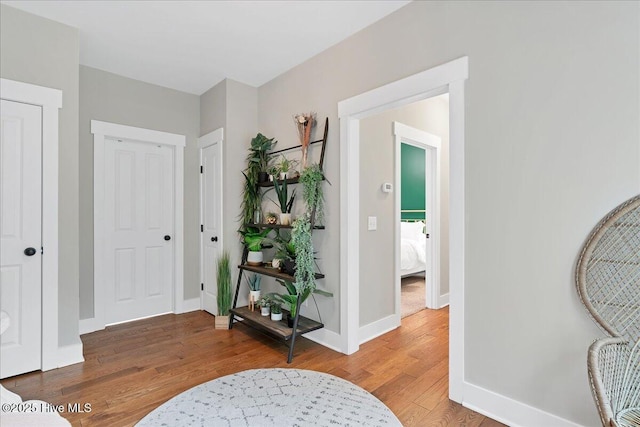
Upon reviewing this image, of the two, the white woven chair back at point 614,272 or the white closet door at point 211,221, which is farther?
the white closet door at point 211,221

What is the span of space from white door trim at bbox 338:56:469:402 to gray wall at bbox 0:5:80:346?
2211mm

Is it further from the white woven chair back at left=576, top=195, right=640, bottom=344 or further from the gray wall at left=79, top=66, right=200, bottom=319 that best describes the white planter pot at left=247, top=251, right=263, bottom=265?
the white woven chair back at left=576, top=195, right=640, bottom=344

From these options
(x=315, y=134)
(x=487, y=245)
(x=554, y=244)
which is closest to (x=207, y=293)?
(x=315, y=134)

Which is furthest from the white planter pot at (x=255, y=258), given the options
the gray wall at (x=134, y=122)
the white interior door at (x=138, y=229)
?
the white interior door at (x=138, y=229)

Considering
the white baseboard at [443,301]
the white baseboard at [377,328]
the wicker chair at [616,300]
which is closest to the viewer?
the wicker chair at [616,300]

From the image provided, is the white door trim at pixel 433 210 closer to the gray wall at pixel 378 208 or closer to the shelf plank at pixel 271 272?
the gray wall at pixel 378 208

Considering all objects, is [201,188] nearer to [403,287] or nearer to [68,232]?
[68,232]

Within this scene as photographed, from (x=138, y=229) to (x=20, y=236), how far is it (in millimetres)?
1333

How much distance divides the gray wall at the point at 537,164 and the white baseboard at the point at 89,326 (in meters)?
3.51

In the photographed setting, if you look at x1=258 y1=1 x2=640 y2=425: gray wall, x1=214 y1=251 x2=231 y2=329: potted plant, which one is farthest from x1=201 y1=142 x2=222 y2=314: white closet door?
x1=258 y1=1 x2=640 y2=425: gray wall

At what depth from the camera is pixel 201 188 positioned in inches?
166

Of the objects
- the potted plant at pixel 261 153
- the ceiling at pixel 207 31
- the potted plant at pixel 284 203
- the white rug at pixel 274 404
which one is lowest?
the white rug at pixel 274 404

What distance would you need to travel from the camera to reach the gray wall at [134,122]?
3402 millimetres

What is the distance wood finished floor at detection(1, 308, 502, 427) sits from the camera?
2.06 metres
